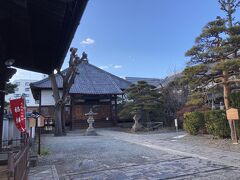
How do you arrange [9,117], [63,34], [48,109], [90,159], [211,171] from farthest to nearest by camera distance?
[48,109] < [9,117] < [90,159] < [211,171] < [63,34]

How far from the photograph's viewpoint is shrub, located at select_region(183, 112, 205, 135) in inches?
537

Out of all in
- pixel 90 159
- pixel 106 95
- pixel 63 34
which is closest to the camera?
pixel 63 34

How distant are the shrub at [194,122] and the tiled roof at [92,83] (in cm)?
1232

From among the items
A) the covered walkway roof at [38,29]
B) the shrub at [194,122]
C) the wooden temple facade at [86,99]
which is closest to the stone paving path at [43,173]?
the covered walkway roof at [38,29]

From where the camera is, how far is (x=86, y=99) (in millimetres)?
26266

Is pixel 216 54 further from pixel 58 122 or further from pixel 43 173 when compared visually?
pixel 58 122

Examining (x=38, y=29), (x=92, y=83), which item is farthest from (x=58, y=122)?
(x=38, y=29)

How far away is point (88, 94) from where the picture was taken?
2569 centimetres

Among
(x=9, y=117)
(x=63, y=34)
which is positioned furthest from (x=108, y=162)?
(x=9, y=117)

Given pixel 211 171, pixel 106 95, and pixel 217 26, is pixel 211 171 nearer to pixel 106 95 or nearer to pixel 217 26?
pixel 217 26

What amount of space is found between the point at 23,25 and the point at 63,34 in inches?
33.1

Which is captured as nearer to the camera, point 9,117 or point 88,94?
point 9,117

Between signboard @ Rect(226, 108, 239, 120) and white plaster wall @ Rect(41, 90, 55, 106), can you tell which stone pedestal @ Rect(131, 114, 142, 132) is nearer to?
white plaster wall @ Rect(41, 90, 55, 106)

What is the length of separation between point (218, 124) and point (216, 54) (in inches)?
130
